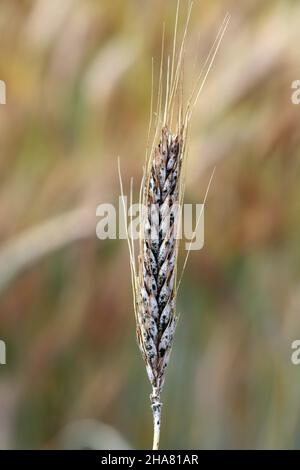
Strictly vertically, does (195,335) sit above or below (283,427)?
above

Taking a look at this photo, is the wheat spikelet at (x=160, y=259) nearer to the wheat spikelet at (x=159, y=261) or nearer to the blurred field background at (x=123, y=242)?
the wheat spikelet at (x=159, y=261)

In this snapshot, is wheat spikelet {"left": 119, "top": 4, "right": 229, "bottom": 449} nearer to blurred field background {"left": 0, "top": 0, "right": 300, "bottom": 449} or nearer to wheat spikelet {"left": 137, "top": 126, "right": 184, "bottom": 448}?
wheat spikelet {"left": 137, "top": 126, "right": 184, "bottom": 448}

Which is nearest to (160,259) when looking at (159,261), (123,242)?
(159,261)

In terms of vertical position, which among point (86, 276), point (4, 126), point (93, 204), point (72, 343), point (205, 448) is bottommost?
point (205, 448)

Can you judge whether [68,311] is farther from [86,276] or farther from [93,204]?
[93,204]

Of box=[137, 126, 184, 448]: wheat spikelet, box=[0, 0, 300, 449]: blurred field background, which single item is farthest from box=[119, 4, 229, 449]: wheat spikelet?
box=[0, 0, 300, 449]: blurred field background

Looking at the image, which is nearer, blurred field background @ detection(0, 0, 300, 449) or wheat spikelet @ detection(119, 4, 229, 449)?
wheat spikelet @ detection(119, 4, 229, 449)

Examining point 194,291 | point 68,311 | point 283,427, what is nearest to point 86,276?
point 68,311

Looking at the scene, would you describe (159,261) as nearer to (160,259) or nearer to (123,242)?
(160,259)
